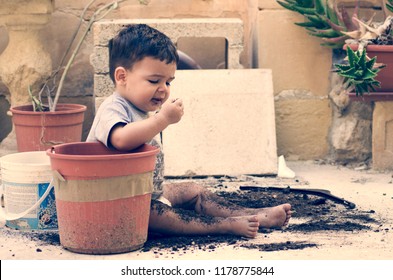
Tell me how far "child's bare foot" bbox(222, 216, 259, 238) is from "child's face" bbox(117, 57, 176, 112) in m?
0.64

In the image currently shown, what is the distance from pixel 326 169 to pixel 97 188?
2.49 metres

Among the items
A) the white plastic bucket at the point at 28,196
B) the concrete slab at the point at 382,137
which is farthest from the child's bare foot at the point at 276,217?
the concrete slab at the point at 382,137

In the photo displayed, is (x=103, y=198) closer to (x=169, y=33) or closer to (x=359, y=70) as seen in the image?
(x=359, y=70)

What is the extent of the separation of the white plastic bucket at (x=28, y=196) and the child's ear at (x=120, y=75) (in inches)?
20.5

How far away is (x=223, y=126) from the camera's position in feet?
17.7

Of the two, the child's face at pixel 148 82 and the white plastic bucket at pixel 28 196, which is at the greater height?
the child's face at pixel 148 82

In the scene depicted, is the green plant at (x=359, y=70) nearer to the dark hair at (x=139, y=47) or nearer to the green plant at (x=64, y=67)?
the green plant at (x=64, y=67)

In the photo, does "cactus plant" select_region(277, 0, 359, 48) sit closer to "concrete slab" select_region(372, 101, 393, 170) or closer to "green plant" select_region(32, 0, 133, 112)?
"concrete slab" select_region(372, 101, 393, 170)

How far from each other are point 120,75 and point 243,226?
2.89 ft

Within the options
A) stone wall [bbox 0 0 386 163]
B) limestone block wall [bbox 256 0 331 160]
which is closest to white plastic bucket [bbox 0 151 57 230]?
stone wall [bbox 0 0 386 163]

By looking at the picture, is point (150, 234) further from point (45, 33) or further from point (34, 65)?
point (45, 33)

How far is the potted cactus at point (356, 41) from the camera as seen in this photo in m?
4.98

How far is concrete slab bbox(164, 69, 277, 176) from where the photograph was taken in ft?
17.4

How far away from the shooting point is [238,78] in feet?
18.0
